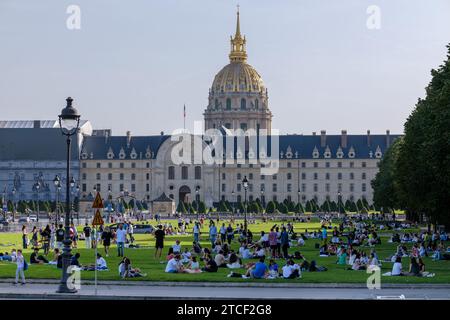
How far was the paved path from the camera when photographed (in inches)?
932

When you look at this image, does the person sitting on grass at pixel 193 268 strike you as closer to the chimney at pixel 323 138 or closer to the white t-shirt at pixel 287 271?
the white t-shirt at pixel 287 271

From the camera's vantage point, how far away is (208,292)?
83.1ft

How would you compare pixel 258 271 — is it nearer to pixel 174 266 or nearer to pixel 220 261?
pixel 174 266

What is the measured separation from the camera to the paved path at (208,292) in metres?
23.7

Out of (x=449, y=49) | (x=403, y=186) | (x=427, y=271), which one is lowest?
(x=427, y=271)

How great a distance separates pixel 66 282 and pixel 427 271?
1239 cm

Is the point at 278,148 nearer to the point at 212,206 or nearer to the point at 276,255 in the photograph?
the point at 212,206

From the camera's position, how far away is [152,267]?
34.2 metres

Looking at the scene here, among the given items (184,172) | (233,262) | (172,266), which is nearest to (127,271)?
(172,266)

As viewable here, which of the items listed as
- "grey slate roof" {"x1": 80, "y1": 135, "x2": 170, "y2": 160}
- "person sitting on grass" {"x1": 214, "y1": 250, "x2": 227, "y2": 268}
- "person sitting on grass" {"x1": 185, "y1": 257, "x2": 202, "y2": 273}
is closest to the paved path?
"person sitting on grass" {"x1": 185, "y1": 257, "x2": 202, "y2": 273}

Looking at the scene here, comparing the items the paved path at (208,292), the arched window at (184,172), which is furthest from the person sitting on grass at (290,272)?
the arched window at (184,172)

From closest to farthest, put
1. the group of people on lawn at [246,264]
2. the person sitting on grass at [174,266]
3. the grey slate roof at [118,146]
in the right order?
the group of people on lawn at [246,264], the person sitting on grass at [174,266], the grey slate roof at [118,146]
